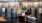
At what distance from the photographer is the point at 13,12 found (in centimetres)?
102

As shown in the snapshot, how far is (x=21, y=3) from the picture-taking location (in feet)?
3.32

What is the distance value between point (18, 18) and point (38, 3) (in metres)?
0.35

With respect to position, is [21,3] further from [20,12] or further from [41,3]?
[41,3]

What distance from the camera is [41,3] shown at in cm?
101

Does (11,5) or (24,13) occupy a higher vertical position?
(11,5)

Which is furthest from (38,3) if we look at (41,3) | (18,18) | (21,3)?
(18,18)

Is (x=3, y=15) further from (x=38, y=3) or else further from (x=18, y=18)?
(x=38, y=3)

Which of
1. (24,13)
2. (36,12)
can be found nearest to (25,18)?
(24,13)

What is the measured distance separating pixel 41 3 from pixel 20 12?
32 cm

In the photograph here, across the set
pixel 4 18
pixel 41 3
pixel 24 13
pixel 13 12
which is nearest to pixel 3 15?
pixel 4 18

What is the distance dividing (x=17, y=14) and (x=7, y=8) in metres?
0.16

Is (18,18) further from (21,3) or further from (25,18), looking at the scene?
(21,3)

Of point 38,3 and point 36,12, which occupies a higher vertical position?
point 38,3

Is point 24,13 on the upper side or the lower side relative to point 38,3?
lower
